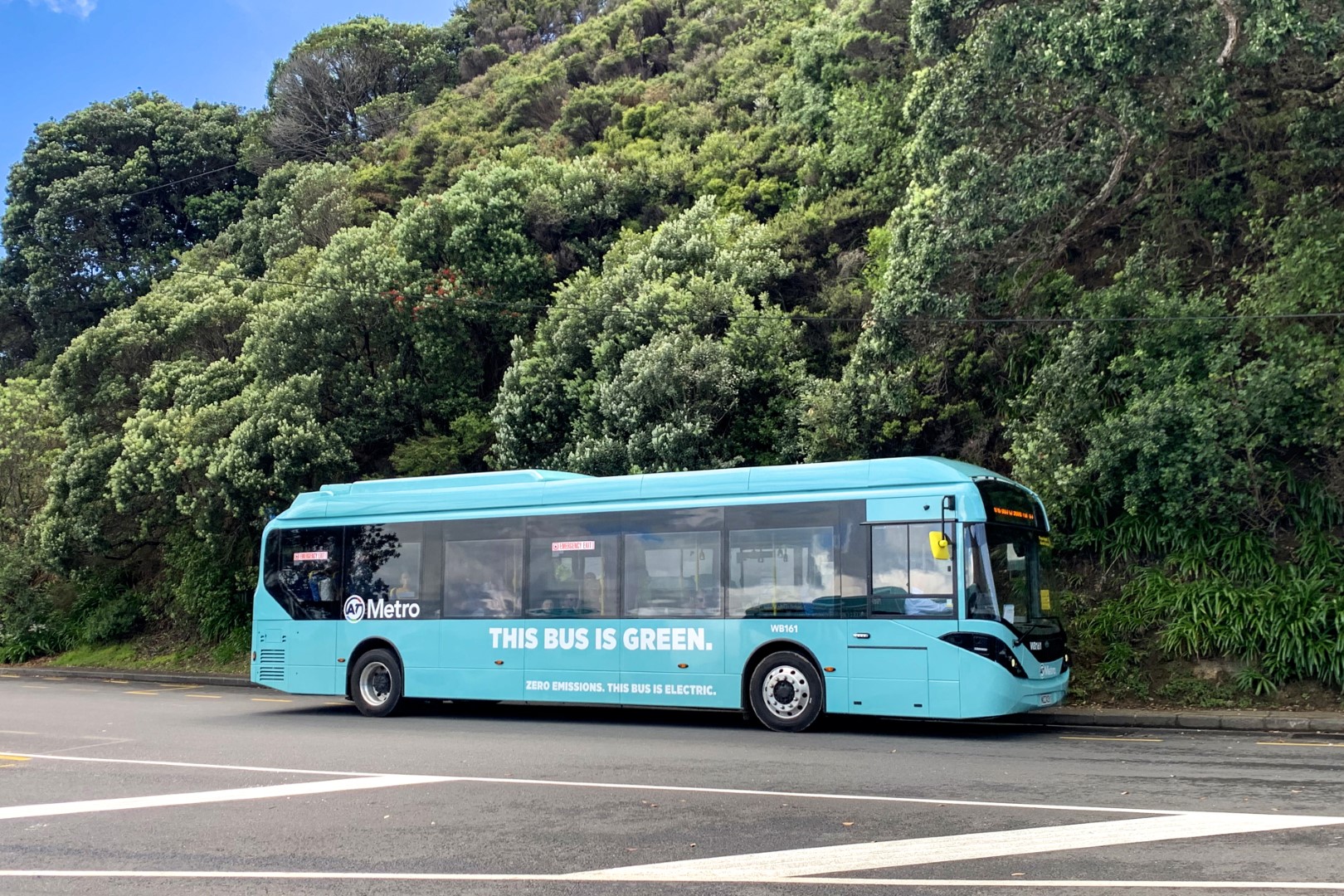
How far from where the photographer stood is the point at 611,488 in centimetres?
1439

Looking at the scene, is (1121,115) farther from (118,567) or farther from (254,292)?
(118,567)

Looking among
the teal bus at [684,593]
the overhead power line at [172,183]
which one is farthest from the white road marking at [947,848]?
the overhead power line at [172,183]

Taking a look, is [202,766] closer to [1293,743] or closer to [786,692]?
[786,692]

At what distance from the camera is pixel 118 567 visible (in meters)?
31.2

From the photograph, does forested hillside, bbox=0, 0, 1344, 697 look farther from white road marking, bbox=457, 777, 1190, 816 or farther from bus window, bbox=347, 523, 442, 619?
white road marking, bbox=457, 777, 1190, 816

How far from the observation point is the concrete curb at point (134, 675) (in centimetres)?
2455

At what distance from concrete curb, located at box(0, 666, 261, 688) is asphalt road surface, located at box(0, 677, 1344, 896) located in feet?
35.9

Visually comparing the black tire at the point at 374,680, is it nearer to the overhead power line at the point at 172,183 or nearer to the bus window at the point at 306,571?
the bus window at the point at 306,571

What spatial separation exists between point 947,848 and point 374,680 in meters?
11.0

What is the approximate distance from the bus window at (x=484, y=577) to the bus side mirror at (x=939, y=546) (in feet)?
17.9

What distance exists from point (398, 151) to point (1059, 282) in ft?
100.0

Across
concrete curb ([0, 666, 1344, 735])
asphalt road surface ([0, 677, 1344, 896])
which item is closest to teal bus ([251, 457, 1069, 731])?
asphalt road surface ([0, 677, 1344, 896])

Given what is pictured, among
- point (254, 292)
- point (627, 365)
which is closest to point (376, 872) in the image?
point (627, 365)

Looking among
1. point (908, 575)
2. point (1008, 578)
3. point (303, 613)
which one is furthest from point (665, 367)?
point (1008, 578)
